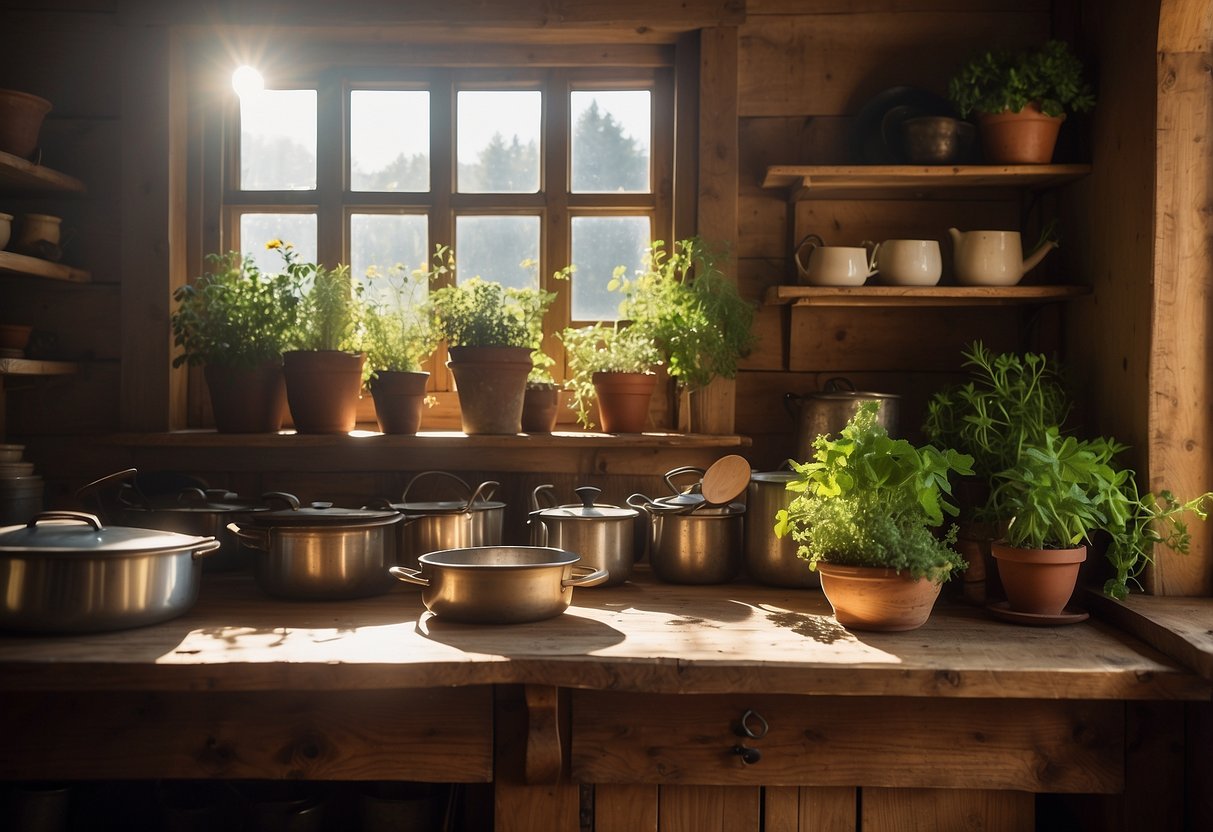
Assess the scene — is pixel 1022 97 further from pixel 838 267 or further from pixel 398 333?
pixel 398 333

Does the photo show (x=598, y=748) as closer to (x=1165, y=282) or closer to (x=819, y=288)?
(x=819, y=288)

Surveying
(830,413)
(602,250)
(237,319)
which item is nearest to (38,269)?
(237,319)

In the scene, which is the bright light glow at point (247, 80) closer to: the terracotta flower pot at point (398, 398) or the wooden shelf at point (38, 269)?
the wooden shelf at point (38, 269)

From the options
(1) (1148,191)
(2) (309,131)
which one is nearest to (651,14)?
(2) (309,131)

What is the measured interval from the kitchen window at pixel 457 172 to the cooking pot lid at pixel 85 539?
1.04 metres

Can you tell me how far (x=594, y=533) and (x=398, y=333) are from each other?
81 centimetres

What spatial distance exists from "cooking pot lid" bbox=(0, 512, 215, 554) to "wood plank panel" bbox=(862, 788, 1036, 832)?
4.94 ft

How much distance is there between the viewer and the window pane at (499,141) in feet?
9.65

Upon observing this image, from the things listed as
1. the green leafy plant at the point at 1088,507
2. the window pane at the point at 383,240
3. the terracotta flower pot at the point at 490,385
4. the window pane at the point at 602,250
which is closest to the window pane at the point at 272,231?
the window pane at the point at 383,240

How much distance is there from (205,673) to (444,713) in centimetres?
45

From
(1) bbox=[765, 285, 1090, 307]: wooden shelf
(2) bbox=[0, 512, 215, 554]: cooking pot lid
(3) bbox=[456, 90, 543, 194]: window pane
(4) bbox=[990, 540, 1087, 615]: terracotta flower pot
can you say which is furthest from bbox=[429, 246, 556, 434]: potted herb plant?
(4) bbox=[990, 540, 1087, 615]: terracotta flower pot

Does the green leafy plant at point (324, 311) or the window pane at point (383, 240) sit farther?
the window pane at point (383, 240)

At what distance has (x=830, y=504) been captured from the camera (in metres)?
2.10

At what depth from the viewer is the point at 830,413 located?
2559 mm
